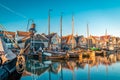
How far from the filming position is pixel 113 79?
87.5ft

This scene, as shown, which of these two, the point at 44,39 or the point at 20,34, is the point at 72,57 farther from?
the point at 20,34

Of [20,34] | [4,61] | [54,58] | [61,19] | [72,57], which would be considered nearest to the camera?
[4,61]

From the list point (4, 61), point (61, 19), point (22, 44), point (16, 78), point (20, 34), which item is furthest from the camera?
point (20, 34)

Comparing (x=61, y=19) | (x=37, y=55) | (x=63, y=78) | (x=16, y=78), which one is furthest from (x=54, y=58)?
(x=16, y=78)

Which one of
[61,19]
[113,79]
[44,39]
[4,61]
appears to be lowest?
[113,79]

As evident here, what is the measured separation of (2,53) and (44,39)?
59.7m

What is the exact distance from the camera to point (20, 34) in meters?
82.8

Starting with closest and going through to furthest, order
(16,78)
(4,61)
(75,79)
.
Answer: (4,61)
(16,78)
(75,79)

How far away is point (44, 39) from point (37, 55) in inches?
1189

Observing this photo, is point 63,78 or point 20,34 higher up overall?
point 20,34

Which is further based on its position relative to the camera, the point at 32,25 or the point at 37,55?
the point at 32,25

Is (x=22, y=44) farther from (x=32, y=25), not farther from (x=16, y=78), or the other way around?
(x=16, y=78)

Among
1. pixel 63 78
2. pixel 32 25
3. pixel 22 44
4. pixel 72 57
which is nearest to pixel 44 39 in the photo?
pixel 22 44

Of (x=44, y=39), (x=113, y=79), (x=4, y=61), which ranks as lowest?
(x=113, y=79)
